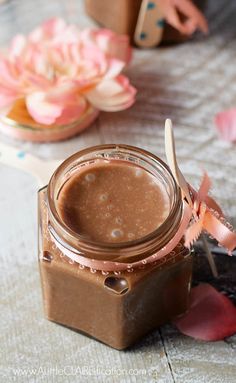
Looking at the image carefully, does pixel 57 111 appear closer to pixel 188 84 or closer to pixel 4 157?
pixel 4 157

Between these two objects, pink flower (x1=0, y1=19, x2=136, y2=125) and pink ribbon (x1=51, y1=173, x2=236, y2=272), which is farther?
pink flower (x1=0, y1=19, x2=136, y2=125)

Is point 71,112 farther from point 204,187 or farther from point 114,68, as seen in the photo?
point 204,187

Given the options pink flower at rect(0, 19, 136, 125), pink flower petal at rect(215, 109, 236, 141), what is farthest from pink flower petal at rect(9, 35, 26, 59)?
pink flower petal at rect(215, 109, 236, 141)

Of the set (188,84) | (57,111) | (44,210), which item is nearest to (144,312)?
(44,210)

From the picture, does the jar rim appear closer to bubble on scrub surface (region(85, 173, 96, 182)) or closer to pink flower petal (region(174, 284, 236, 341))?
bubble on scrub surface (region(85, 173, 96, 182))

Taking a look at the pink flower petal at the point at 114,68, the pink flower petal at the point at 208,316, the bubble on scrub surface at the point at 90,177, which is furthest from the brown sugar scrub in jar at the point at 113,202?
the pink flower petal at the point at 114,68

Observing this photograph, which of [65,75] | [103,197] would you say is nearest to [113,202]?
[103,197]
